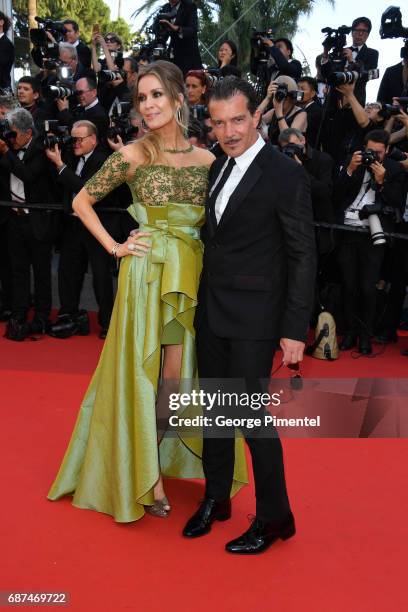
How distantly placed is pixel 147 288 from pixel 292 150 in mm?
2803

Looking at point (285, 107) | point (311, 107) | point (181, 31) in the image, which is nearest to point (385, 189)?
point (285, 107)

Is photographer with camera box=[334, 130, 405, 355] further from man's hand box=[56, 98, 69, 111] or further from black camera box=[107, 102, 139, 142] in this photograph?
man's hand box=[56, 98, 69, 111]

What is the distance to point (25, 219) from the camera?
6047 millimetres

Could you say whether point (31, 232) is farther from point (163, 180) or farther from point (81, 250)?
point (163, 180)

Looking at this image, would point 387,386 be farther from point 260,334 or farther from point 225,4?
point 225,4

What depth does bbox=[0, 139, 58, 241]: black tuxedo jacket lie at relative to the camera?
5.82 metres

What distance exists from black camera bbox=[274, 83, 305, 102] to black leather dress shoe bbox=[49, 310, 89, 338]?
7.80 feet

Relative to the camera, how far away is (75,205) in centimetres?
299

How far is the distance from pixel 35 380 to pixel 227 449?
7.44 ft

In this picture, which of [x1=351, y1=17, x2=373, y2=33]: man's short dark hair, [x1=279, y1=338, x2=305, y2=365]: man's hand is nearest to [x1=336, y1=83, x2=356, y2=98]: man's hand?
[x1=351, y1=17, x2=373, y2=33]: man's short dark hair

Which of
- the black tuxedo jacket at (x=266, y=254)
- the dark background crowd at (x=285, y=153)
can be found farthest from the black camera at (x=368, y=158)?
the black tuxedo jacket at (x=266, y=254)

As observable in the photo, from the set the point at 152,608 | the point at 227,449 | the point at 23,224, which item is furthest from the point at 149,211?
the point at 23,224

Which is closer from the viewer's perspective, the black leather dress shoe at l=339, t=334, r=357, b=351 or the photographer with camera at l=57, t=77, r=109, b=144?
the black leather dress shoe at l=339, t=334, r=357, b=351

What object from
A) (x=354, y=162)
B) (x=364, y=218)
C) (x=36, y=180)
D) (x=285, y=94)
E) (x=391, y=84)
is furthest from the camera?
(x=391, y=84)
